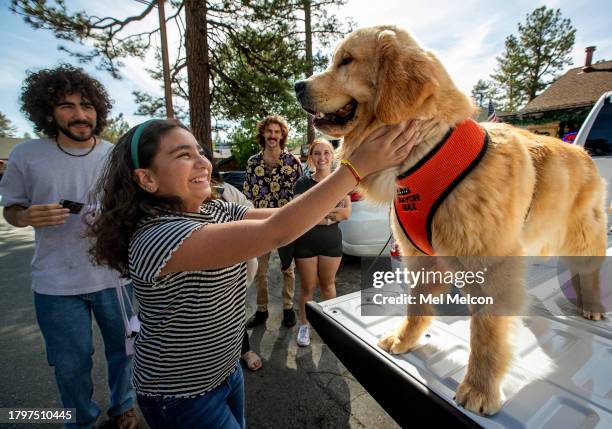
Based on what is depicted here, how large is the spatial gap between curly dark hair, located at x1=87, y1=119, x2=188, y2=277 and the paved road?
201cm

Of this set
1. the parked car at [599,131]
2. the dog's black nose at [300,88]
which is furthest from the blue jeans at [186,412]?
the parked car at [599,131]

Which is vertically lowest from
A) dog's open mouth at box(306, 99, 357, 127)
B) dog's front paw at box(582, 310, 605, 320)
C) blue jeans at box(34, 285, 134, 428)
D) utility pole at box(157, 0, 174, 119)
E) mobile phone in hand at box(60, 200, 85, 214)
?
blue jeans at box(34, 285, 134, 428)

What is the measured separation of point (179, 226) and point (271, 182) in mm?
3124

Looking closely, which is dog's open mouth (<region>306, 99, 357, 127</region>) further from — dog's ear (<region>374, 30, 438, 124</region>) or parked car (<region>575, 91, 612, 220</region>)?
parked car (<region>575, 91, 612, 220</region>)

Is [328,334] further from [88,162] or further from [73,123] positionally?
[73,123]

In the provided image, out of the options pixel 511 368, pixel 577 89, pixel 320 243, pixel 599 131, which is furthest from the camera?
pixel 577 89

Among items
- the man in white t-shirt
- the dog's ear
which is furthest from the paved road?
the dog's ear

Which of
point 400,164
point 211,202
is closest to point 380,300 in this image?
point 400,164

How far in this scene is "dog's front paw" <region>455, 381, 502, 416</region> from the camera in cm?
139

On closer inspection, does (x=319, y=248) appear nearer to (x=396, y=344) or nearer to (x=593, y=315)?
(x=396, y=344)

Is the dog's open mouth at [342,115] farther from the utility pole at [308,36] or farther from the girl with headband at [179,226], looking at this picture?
the utility pole at [308,36]

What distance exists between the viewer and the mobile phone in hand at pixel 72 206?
2.18 m

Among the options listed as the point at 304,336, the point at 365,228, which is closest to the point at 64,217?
the point at 304,336

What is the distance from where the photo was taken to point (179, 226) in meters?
1.30
